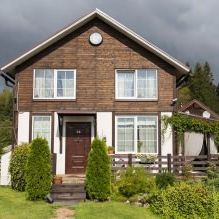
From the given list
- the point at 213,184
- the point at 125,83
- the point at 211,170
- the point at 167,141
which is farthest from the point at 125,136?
the point at 213,184

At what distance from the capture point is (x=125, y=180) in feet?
57.9

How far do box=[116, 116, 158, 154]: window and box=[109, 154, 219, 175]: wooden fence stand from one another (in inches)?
34.0

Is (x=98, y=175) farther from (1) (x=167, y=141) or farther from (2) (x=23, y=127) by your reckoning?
(2) (x=23, y=127)

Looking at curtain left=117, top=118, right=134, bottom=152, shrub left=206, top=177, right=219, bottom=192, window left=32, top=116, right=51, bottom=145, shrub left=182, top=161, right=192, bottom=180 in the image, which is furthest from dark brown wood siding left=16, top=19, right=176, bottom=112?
shrub left=206, top=177, right=219, bottom=192

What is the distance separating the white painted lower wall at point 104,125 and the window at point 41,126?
2420mm

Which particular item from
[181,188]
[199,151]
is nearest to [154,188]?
[181,188]

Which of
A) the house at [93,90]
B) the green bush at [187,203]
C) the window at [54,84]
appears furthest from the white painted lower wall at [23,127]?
the green bush at [187,203]

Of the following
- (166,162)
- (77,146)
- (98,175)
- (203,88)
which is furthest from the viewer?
(203,88)

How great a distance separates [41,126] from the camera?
76.1 ft

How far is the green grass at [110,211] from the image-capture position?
14000 millimetres

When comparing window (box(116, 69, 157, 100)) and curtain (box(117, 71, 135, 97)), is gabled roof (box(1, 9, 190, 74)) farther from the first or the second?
curtain (box(117, 71, 135, 97))

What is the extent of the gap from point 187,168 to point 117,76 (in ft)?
20.1

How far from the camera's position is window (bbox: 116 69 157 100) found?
915 inches

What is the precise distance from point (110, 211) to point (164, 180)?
384 cm
